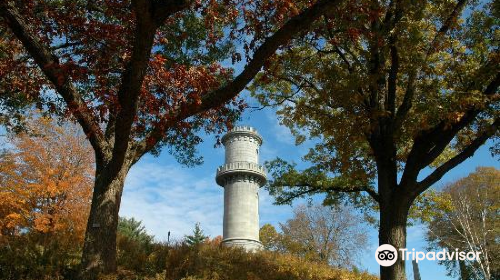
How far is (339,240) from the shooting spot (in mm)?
42031

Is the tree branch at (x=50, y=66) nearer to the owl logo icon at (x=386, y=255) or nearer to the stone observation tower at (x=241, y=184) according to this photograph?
the owl logo icon at (x=386, y=255)

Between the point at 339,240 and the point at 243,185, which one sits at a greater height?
the point at 243,185

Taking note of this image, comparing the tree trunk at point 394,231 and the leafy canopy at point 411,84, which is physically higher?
the leafy canopy at point 411,84

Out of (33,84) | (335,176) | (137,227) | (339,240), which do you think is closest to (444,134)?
(335,176)

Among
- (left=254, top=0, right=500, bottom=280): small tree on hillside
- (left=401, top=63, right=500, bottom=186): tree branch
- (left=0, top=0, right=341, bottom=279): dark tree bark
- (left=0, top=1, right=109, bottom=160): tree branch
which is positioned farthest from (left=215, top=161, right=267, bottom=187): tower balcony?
(left=0, top=1, right=109, bottom=160): tree branch

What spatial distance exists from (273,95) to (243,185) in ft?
83.9

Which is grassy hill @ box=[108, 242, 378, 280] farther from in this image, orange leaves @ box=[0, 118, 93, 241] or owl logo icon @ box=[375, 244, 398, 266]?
orange leaves @ box=[0, 118, 93, 241]

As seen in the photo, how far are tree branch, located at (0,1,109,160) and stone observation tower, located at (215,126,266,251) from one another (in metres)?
30.4

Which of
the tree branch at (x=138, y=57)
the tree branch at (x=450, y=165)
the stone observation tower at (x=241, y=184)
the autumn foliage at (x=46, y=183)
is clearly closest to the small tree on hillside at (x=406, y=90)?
the tree branch at (x=450, y=165)

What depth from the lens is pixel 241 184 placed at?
4038 cm

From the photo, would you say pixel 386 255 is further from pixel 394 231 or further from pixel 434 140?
pixel 434 140

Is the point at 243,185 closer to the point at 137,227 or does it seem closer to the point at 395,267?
the point at 137,227

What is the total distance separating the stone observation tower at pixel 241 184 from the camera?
38000 millimetres

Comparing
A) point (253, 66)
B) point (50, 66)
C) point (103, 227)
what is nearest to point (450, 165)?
point (253, 66)
